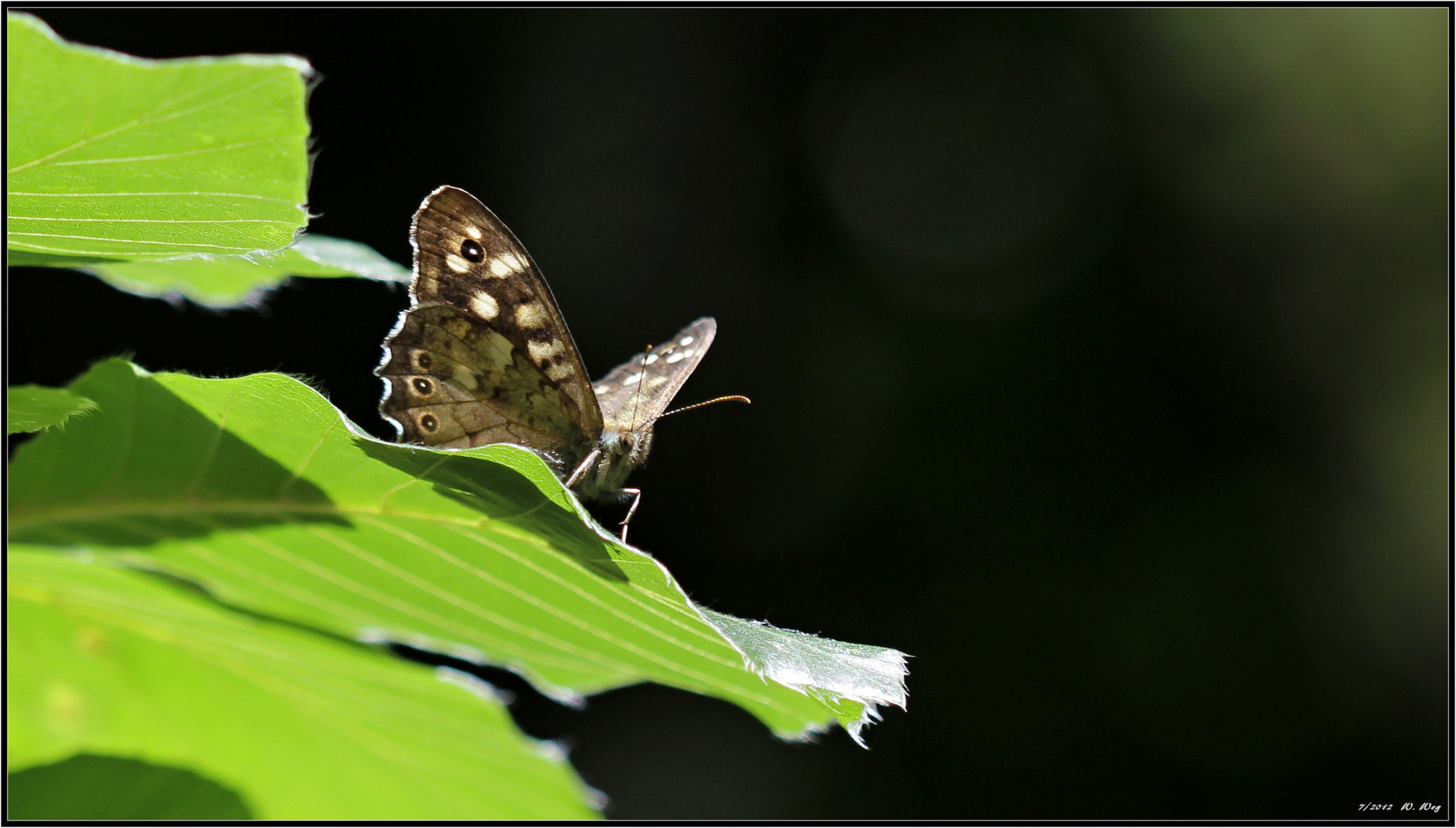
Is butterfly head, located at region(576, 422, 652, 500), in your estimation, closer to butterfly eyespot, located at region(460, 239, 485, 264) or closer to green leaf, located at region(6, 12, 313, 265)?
butterfly eyespot, located at region(460, 239, 485, 264)

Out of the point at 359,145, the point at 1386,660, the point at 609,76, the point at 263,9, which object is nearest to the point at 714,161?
the point at 609,76

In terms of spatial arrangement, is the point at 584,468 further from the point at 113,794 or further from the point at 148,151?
the point at 148,151

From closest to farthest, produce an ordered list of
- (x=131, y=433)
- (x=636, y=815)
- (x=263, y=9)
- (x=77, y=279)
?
(x=131, y=433) < (x=77, y=279) < (x=263, y=9) < (x=636, y=815)

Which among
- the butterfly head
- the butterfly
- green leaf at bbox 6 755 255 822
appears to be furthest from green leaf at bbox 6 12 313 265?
the butterfly head

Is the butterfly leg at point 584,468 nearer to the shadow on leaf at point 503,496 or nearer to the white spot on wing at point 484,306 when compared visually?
the white spot on wing at point 484,306

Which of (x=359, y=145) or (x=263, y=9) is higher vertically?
(x=263, y=9)

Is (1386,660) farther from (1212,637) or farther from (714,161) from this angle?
(714,161)

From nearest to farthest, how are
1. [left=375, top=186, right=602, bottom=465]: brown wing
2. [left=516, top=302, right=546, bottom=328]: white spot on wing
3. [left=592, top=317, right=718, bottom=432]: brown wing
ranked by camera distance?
[left=375, top=186, right=602, bottom=465]: brown wing
[left=516, top=302, right=546, bottom=328]: white spot on wing
[left=592, top=317, right=718, bottom=432]: brown wing

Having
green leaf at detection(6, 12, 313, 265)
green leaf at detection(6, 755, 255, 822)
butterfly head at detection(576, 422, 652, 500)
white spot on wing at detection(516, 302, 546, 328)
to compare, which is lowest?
green leaf at detection(6, 755, 255, 822)
